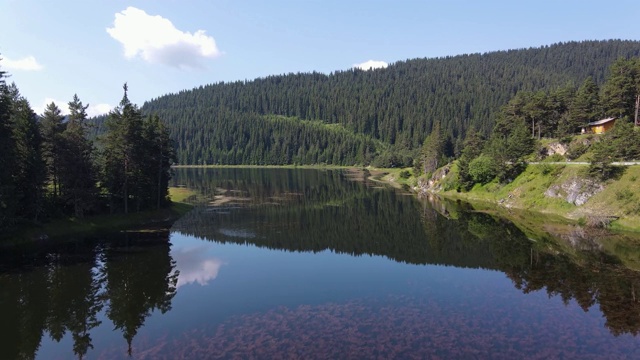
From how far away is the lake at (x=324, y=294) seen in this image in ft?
89.1

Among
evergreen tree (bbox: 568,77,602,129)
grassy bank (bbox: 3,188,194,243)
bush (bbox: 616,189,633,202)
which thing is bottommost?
grassy bank (bbox: 3,188,194,243)

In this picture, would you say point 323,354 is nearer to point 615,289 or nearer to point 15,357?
point 15,357

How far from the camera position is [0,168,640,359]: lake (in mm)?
27172

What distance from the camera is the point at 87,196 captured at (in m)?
61.6

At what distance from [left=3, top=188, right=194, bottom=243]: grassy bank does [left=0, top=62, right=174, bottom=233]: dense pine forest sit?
129 centimetres

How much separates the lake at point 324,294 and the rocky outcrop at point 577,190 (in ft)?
39.6

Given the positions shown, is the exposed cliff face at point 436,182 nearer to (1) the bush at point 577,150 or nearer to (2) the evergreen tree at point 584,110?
(2) the evergreen tree at point 584,110

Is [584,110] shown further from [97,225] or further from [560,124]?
[97,225]

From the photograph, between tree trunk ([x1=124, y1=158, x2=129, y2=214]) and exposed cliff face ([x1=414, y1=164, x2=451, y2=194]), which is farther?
exposed cliff face ([x1=414, y1=164, x2=451, y2=194])

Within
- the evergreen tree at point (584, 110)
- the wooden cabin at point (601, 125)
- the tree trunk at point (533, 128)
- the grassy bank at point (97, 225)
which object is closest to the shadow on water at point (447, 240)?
the grassy bank at point (97, 225)

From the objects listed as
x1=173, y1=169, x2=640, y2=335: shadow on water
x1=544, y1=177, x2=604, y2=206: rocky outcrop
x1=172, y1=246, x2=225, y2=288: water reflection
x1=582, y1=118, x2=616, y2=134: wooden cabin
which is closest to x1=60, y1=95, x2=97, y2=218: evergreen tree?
x1=173, y1=169, x2=640, y2=335: shadow on water

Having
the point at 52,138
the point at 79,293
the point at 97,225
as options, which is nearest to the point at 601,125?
the point at 97,225

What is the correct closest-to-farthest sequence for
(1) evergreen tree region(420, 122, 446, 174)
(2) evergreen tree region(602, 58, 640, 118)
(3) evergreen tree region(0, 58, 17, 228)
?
(3) evergreen tree region(0, 58, 17, 228) < (2) evergreen tree region(602, 58, 640, 118) < (1) evergreen tree region(420, 122, 446, 174)

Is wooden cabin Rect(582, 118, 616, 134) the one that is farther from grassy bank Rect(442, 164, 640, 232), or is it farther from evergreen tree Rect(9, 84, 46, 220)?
evergreen tree Rect(9, 84, 46, 220)
